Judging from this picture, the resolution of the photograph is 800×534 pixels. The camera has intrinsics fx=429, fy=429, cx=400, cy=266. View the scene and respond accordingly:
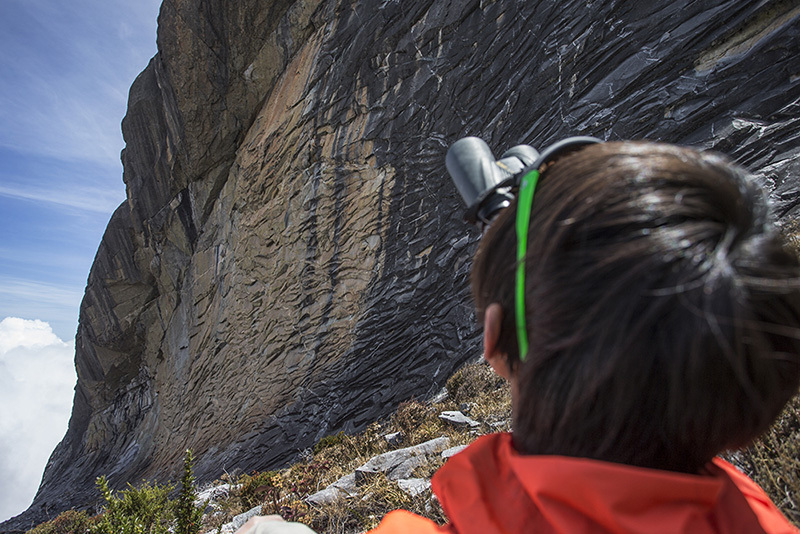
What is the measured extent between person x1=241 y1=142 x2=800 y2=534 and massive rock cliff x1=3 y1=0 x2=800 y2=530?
5.32 m

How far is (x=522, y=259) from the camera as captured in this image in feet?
2.40

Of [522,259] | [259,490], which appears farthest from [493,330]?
[259,490]

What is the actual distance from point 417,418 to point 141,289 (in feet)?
51.4

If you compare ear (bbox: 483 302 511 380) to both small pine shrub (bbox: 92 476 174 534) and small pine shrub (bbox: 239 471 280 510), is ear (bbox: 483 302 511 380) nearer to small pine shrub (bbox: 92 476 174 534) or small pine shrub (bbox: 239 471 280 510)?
small pine shrub (bbox: 92 476 174 534)

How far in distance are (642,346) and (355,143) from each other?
8584mm

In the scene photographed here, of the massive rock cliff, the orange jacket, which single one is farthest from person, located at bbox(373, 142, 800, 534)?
the massive rock cliff

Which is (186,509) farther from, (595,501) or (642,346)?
(642,346)

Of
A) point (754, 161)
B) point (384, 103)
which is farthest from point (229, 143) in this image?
point (754, 161)

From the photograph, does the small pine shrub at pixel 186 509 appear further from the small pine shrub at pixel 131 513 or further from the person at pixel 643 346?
the person at pixel 643 346

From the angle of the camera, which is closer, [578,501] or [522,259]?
[578,501]

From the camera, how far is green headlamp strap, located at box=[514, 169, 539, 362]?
2.39 ft

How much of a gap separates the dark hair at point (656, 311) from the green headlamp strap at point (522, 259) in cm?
2

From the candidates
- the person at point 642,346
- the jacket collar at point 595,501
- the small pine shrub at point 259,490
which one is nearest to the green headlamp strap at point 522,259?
the person at point 642,346

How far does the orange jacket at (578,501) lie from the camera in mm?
578
